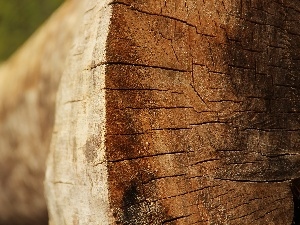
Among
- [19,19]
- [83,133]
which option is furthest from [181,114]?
[19,19]

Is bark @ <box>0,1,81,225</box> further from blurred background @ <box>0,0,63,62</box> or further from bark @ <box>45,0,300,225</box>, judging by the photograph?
blurred background @ <box>0,0,63,62</box>

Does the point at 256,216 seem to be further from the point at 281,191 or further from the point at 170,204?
the point at 170,204

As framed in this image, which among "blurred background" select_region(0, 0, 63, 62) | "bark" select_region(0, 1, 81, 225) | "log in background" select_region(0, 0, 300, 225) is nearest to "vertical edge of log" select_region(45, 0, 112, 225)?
"log in background" select_region(0, 0, 300, 225)

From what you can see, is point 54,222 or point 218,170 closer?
point 218,170

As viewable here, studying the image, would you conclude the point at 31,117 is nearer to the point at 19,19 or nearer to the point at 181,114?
the point at 181,114

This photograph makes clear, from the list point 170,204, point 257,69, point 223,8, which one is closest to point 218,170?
point 170,204

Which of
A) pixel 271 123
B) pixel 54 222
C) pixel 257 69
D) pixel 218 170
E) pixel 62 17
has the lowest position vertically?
pixel 54 222

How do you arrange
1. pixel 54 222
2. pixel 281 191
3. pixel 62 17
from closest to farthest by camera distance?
pixel 281 191, pixel 54 222, pixel 62 17
